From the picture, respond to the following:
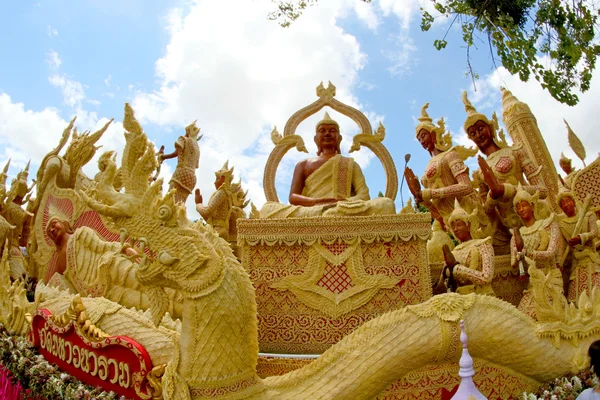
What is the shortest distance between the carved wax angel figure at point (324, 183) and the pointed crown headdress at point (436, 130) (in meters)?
1.56

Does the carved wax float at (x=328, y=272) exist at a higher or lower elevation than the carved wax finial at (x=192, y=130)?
lower

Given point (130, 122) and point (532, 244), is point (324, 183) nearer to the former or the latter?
point (532, 244)

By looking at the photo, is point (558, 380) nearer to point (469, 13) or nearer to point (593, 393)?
point (593, 393)

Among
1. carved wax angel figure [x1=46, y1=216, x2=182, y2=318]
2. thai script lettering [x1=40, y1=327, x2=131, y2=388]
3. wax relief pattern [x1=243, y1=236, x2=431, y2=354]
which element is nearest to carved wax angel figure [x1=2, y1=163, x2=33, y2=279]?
carved wax angel figure [x1=46, y1=216, x2=182, y2=318]

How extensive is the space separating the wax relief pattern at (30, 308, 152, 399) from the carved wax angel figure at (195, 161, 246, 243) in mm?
4104

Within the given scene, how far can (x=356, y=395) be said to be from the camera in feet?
11.0

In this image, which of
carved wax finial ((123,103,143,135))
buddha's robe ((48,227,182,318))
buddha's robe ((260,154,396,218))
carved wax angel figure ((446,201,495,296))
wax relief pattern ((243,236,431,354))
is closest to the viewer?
carved wax finial ((123,103,143,135))

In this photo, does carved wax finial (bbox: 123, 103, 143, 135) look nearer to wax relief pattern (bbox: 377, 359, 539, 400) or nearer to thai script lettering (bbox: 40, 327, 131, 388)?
thai script lettering (bbox: 40, 327, 131, 388)

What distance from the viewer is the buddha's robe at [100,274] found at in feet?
17.6

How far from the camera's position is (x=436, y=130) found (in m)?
7.33

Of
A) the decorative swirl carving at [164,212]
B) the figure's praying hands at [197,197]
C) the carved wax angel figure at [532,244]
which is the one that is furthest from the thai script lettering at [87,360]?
the figure's praying hands at [197,197]

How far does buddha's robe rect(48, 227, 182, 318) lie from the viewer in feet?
17.6

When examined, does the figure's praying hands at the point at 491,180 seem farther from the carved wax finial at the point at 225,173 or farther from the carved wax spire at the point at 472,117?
the carved wax finial at the point at 225,173

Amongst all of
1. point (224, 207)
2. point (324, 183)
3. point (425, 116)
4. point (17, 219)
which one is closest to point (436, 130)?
point (425, 116)
